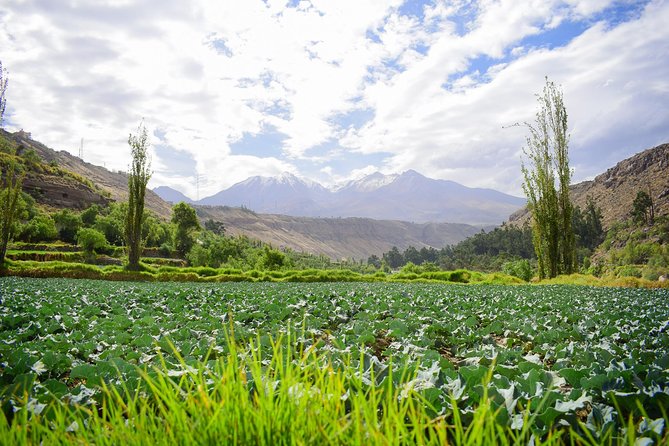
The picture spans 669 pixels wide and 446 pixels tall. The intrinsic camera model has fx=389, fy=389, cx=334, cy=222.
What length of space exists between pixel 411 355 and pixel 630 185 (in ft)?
430

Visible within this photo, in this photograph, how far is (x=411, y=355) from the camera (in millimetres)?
4145

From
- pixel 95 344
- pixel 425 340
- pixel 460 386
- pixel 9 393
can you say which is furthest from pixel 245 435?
pixel 95 344

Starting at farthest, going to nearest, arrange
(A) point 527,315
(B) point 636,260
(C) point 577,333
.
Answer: (B) point 636,260 < (A) point 527,315 < (C) point 577,333

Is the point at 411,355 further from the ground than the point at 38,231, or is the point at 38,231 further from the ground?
the point at 38,231

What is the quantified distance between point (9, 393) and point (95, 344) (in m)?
2.31

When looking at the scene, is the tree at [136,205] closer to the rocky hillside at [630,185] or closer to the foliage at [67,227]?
the foliage at [67,227]

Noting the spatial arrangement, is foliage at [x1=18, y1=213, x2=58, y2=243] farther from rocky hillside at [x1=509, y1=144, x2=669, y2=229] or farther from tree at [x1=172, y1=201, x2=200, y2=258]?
rocky hillside at [x1=509, y1=144, x2=669, y2=229]

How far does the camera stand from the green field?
2.38 m

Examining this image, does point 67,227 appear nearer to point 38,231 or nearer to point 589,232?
point 38,231

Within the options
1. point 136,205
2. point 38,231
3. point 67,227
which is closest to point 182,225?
point 67,227

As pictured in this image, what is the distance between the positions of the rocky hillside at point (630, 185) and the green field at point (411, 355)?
101 m

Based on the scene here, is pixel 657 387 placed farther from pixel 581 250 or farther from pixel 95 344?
pixel 581 250

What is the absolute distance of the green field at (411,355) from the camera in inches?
93.8

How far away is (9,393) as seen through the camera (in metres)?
2.75
